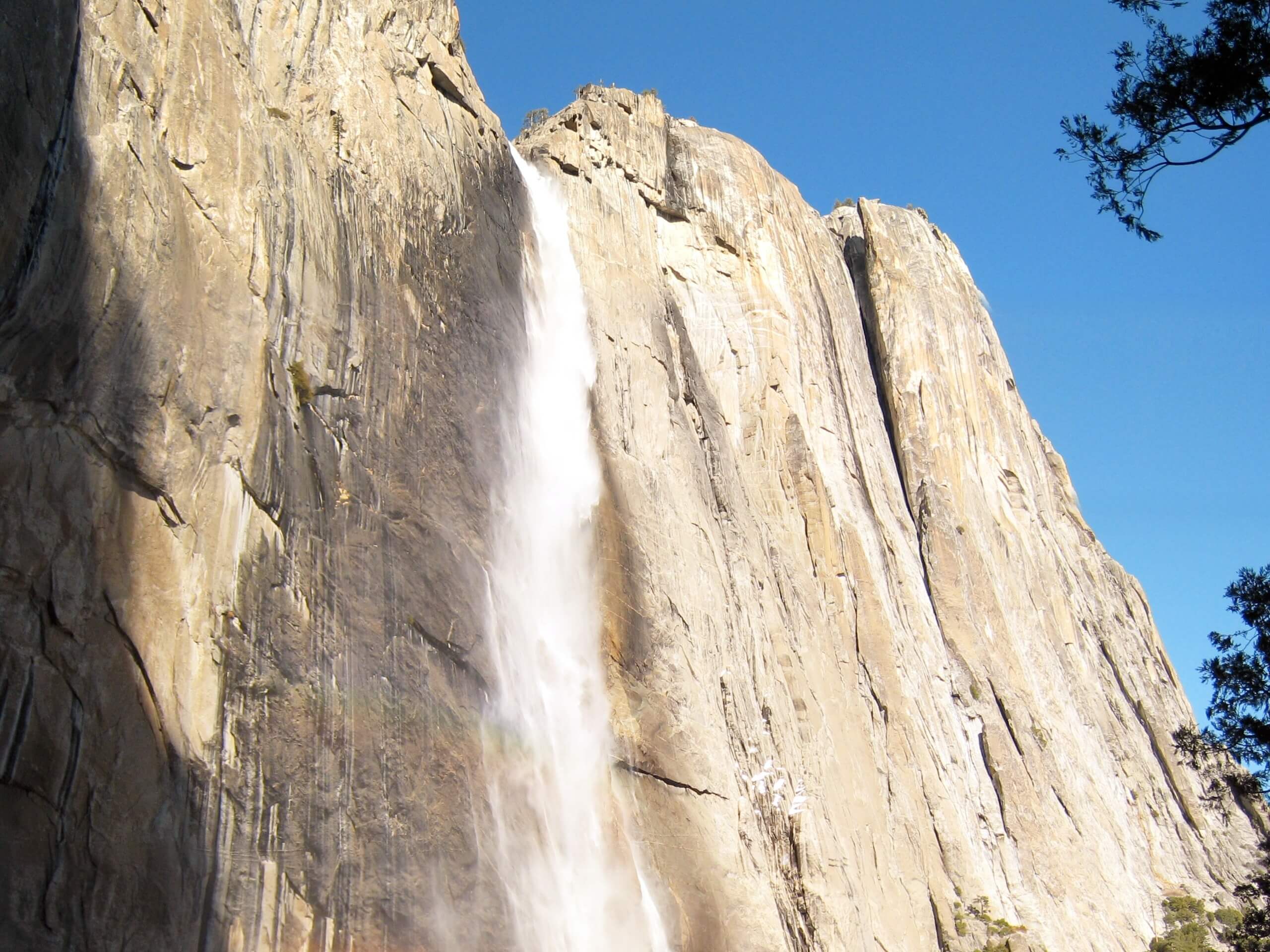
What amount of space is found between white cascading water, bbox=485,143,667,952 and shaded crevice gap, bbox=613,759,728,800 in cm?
19

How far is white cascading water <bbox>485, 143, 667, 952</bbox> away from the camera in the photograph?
13.5 m

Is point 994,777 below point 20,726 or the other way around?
the other way around

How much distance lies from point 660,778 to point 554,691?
177cm

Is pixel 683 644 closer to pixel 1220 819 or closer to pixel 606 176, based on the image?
pixel 606 176

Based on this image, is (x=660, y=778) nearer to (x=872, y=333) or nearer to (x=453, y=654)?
(x=453, y=654)

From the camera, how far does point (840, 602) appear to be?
22.7m

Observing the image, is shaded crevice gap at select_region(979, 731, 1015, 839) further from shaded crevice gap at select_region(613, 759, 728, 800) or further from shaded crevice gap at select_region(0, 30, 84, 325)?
shaded crevice gap at select_region(0, 30, 84, 325)

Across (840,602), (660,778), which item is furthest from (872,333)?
(660,778)

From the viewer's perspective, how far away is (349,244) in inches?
564

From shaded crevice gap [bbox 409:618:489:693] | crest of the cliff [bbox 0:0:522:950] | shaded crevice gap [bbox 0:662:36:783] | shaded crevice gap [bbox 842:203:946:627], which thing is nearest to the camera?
shaded crevice gap [bbox 0:662:36:783]

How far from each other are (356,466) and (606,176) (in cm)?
1269

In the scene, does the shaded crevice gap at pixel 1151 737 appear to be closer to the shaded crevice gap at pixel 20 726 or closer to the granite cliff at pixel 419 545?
the granite cliff at pixel 419 545

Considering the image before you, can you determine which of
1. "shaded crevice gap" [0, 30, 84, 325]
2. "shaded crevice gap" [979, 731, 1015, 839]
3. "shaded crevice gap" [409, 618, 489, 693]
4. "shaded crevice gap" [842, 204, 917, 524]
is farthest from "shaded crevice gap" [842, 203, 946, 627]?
"shaded crevice gap" [0, 30, 84, 325]

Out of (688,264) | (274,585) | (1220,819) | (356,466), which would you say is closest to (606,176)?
(688,264)
